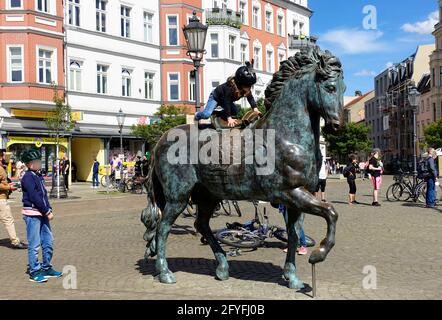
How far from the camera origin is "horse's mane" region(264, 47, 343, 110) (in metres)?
6.00

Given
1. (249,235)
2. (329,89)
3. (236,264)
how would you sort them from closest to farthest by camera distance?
1. (329,89)
2. (236,264)
3. (249,235)

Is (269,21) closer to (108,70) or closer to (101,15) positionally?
(101,15)

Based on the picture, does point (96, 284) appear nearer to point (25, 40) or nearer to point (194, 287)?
point (194, 287)

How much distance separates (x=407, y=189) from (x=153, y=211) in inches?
600

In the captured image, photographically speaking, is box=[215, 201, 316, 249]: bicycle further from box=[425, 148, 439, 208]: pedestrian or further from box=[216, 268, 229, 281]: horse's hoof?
box=[425, 148, 439, 208]: pedestrian

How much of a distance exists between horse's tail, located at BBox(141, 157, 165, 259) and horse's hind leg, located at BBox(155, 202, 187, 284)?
0.79 ft

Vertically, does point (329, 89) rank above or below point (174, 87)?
below

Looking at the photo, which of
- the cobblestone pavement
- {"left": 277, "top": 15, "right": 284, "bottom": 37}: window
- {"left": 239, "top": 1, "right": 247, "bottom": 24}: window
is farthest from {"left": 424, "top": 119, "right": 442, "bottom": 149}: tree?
the cobblestone pavement

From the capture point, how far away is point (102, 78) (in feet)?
→ 120

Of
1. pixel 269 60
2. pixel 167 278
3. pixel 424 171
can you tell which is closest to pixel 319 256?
pixel 167 278

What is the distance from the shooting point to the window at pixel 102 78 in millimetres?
36344

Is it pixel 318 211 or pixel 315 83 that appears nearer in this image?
pixel 318 211

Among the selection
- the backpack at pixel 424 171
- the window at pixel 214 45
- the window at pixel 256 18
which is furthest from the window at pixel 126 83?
the backpack at pixel 424 171
